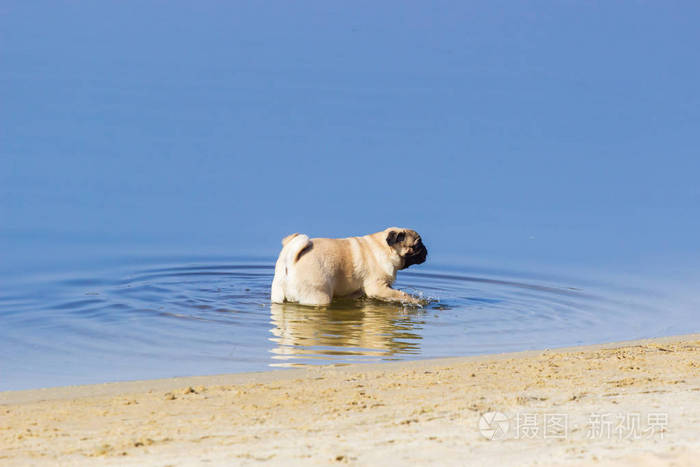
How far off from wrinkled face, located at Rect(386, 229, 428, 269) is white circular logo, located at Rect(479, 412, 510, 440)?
6772 millimetres

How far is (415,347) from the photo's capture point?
9695 mm

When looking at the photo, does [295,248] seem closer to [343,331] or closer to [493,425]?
[343,331]

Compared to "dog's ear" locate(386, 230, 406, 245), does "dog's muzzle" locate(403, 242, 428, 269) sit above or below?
below

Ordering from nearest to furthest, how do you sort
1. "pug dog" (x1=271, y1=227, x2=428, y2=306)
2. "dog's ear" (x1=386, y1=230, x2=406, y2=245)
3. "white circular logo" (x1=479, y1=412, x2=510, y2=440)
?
"white circular logo" (x1=479, y1=412, x2=510, y2=440) < "pug dog" (x1=271, y1=227, x2=428, y2=306) < "dog's ear" (x1=386, y1=230, x2=406, y2=245)

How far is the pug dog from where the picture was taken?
39.4ft

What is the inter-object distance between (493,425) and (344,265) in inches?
266

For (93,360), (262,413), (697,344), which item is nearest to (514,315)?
(697,344)

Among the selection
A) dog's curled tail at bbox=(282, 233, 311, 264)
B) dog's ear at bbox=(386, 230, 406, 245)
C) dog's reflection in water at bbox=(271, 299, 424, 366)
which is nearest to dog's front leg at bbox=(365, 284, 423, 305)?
dog's reflection in water at bbox=(271, 299, 424, 366)

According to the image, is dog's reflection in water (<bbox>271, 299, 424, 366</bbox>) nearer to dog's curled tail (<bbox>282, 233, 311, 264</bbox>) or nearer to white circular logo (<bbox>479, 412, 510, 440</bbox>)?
dog's curled tail (<bbox>282, 233, 311, 264</bbox>)

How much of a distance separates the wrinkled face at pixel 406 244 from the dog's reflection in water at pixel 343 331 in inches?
31.1

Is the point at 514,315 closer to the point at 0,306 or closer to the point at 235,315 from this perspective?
the point at 235,315

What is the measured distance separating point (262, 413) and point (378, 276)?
6.53 metres

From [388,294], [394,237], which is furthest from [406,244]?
[388,294]

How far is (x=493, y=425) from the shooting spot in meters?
5.89
